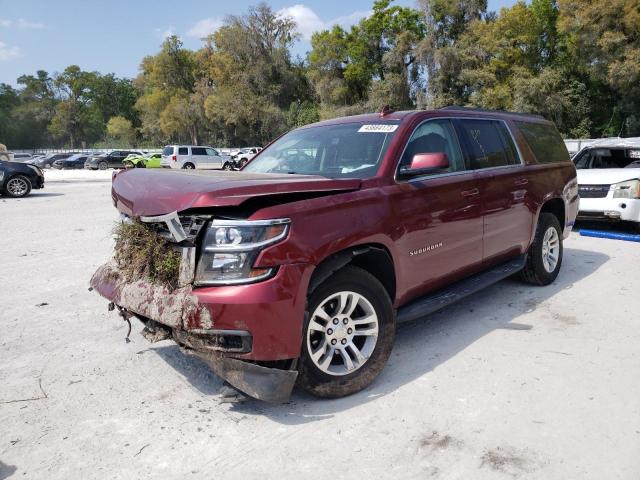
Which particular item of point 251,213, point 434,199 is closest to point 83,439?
point 251,213

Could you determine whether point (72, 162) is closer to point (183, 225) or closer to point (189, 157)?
point (189, 157)

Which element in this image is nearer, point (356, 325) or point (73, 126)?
point (356, 325)

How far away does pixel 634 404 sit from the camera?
3.04 meters

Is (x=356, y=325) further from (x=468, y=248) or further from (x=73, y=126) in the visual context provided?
(x=73, y=126)

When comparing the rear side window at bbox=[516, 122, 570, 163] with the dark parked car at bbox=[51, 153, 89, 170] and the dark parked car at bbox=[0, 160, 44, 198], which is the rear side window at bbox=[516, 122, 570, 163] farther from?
the dark parked car at bbox=[51, 153, 89, 170]

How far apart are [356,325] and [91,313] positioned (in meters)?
2.94

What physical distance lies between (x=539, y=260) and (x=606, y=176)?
13.6 ft

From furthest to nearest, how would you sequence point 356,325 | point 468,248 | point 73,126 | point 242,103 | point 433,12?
point 73,126
point 242,103
point 433,12
point 468,248
point 356,325

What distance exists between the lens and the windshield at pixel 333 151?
374 cm

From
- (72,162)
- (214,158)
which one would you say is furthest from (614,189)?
(72,162)

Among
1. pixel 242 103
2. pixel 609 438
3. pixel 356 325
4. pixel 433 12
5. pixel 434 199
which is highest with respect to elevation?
pixel 433 12

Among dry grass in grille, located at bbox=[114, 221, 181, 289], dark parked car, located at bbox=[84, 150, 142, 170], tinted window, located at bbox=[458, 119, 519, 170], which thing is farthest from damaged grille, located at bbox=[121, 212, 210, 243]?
dark parked car, located at bbox=[84, 150, 142, 170]

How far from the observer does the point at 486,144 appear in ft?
15.4

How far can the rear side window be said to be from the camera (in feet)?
17.9
